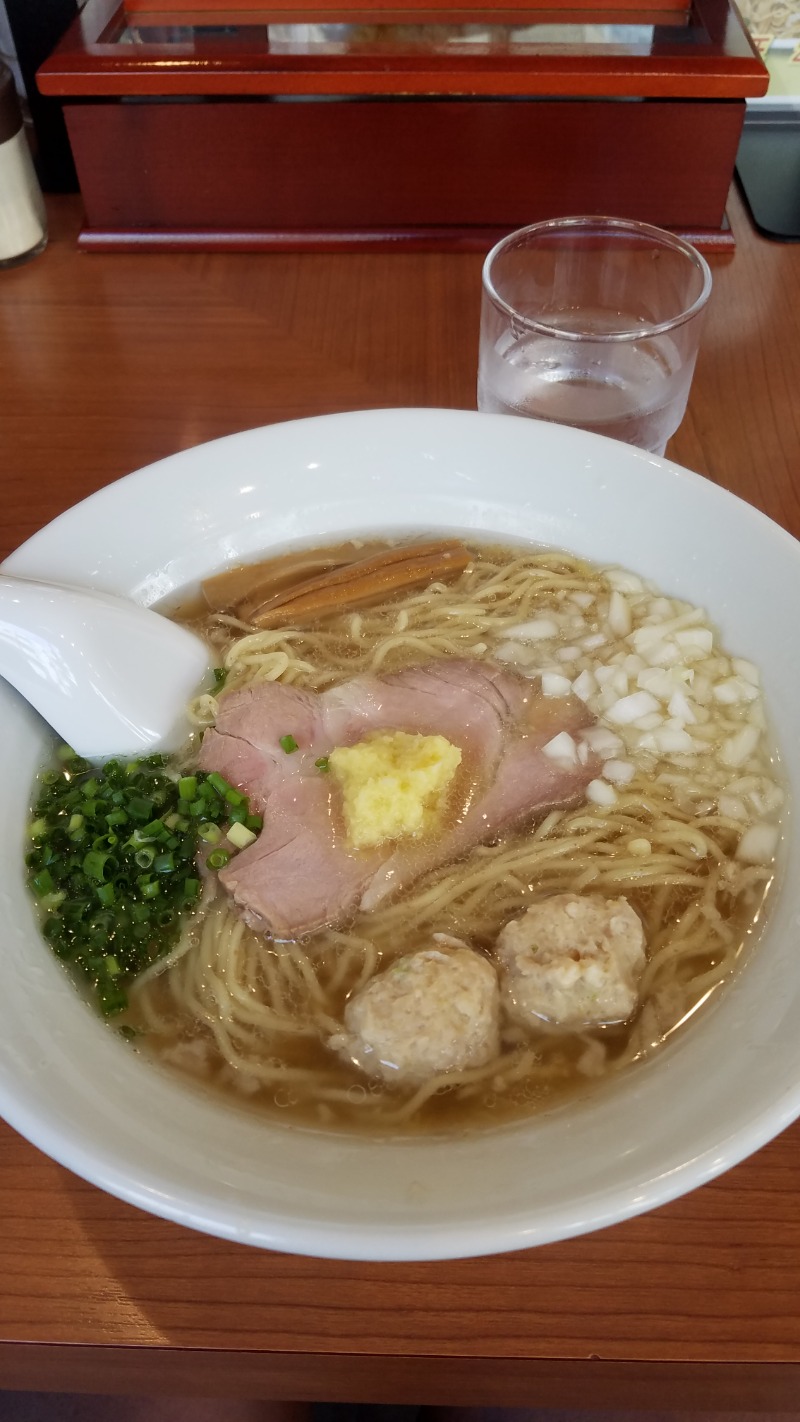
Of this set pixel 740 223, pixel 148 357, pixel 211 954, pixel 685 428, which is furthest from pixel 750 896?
pixel 740 223

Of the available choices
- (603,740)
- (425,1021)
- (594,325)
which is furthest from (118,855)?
(594,325)

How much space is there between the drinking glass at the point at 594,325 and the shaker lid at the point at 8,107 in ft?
3.27

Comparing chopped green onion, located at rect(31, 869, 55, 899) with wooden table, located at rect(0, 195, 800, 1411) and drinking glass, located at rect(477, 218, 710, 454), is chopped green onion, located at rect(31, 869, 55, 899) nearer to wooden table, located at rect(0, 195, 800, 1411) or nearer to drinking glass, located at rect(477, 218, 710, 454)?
wooden table, located at rect(0, 195, 800, 1411)

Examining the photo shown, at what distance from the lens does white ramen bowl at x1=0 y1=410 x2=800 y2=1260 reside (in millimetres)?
772

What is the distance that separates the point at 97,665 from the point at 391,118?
4.39 ft

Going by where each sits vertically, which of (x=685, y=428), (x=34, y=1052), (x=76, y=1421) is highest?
(x=34, y=1052)

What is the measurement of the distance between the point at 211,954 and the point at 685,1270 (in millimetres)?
575

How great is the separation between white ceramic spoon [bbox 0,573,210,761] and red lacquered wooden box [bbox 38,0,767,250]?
1159mm

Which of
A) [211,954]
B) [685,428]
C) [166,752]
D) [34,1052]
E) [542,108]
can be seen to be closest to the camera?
[34,1052]

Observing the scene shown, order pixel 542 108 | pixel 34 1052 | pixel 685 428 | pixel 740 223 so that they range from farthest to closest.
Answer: pixel 740 223 < pixel 542 108 < pixel 685 428 < pixel 34 1052

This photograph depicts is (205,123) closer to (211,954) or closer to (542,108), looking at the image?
(542,108)

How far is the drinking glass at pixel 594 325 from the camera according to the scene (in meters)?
1.52

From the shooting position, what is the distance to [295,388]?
1.85m

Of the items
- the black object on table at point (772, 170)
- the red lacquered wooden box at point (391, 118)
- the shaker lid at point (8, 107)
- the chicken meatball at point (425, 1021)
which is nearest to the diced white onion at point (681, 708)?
the chicken meatball at point (425, 1021)
